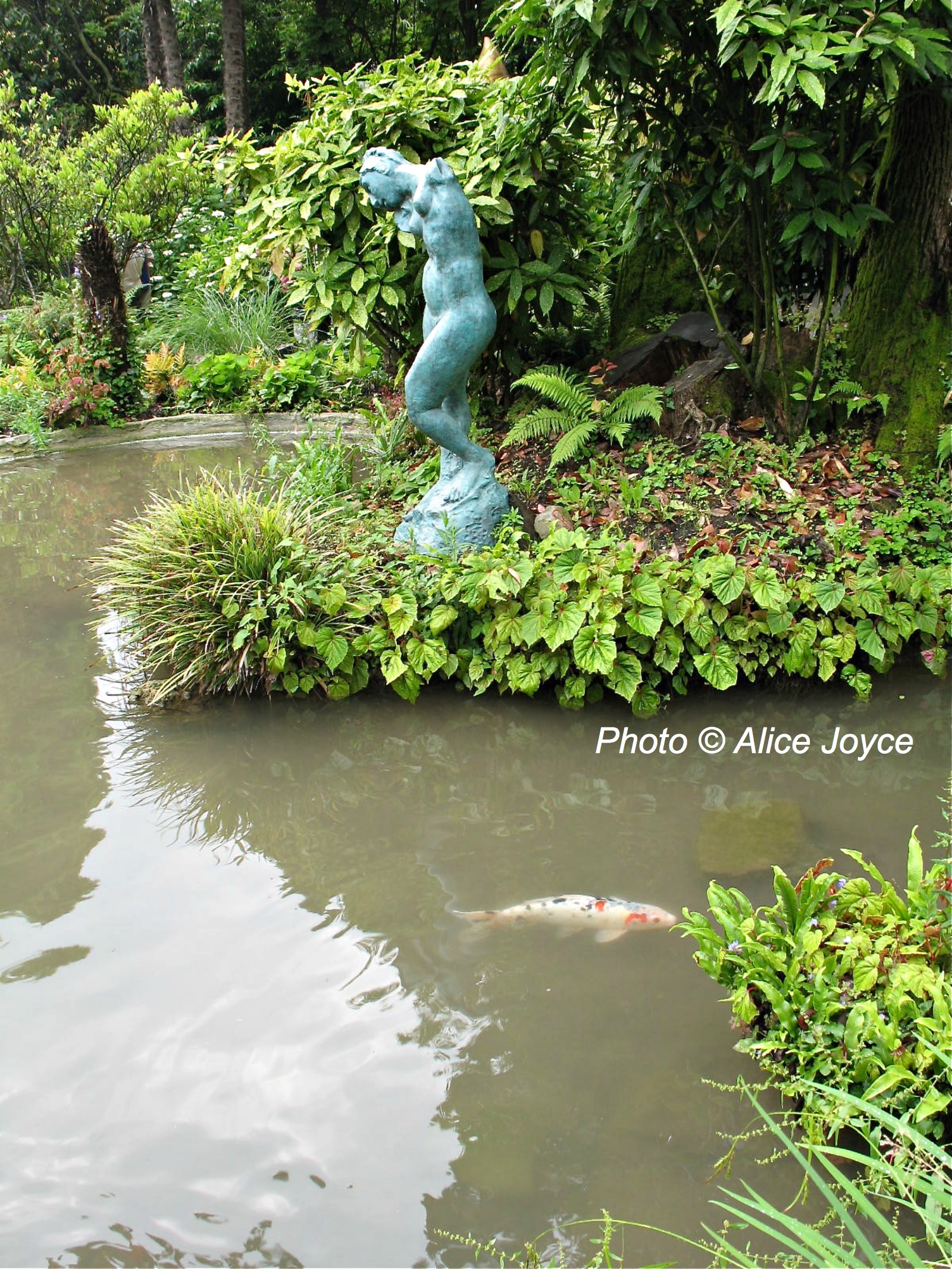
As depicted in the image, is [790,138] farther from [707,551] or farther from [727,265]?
[707,551]

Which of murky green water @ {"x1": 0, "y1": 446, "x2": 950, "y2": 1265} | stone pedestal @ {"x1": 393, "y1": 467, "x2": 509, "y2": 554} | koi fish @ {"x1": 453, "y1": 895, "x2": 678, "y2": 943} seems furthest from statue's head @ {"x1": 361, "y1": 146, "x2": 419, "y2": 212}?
koi fish @ {"x1": 453, "y1": 895, "x2": 678, "y2": 943}

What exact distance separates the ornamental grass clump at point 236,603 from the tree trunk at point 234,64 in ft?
43.2

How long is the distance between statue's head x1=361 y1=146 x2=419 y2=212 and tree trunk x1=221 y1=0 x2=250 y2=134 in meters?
12.4

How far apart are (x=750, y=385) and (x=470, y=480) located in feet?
6.41

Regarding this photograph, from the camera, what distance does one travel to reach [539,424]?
615 cm

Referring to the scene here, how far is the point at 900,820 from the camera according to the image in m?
4.00

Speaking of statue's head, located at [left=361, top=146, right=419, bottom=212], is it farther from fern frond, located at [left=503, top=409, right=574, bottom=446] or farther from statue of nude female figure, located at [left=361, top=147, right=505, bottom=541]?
fern frond, located at [left=503, top=409, right=574, bottom=446]

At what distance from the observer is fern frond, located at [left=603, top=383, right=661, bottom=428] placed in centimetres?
598

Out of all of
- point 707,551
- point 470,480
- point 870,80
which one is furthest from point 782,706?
point 870,80

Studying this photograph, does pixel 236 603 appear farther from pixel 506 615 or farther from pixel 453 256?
pixel 453 256

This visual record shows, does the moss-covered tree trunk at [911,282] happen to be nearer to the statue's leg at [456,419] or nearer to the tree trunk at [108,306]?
the statue's leg at [456,419]

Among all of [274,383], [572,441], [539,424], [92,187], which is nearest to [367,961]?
[572,441]

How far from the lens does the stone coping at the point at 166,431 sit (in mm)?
9508

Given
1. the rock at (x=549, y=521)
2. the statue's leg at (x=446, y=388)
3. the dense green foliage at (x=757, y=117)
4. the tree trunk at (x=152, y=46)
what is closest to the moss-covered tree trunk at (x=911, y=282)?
the dense green foliage at (x=757, y=117)
